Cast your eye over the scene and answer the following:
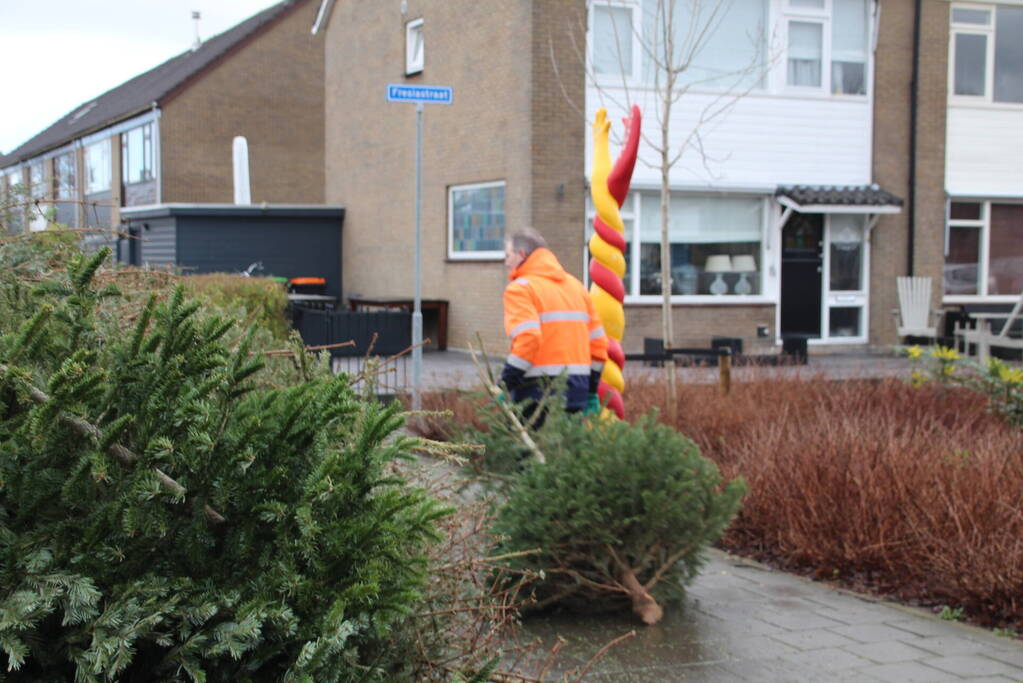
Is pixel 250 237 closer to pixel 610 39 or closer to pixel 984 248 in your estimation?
pixel 610 39

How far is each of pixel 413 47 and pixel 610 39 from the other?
494cm

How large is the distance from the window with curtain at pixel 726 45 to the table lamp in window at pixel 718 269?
2.98 meters

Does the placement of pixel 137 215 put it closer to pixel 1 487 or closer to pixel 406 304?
pixel 406 304

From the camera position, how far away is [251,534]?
2.16m

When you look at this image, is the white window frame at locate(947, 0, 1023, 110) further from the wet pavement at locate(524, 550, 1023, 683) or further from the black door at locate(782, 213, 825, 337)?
the wet pavement at locate(524, 550, 1023, 683)

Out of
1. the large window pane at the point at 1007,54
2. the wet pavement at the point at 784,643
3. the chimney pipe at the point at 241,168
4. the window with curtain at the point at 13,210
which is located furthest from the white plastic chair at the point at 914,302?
the window with curtain at the point at 13,210

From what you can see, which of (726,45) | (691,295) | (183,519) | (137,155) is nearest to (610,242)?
(183,519)

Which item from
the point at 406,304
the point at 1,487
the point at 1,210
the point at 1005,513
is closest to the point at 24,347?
the point at 1,487

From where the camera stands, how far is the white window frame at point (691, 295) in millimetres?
18578

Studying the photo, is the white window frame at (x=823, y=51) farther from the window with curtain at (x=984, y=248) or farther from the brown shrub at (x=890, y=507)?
the brown shrub at (x=890, y=507)

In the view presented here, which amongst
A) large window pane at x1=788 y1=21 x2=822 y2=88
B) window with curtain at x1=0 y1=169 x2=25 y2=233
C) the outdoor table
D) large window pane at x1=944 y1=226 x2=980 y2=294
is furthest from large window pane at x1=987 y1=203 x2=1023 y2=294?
window with curtain at x1=0 y1=169 x2=25 y2=233

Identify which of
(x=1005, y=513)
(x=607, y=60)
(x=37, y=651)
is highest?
(x=607, y=60)

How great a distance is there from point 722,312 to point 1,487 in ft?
58.4

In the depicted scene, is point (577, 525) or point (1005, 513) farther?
point (1005, 513)
